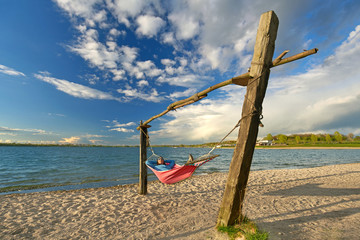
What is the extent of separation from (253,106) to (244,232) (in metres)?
1.72

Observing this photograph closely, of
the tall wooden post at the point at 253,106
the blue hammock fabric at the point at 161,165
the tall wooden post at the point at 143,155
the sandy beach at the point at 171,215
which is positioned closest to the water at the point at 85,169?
the sandy beach at the point at 171,215

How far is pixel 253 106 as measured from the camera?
2.25 meters

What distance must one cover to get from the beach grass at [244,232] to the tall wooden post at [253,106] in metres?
0.22

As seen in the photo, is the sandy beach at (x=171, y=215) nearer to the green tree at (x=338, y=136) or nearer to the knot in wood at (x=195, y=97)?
the knot in wood at (x=195, y=97)

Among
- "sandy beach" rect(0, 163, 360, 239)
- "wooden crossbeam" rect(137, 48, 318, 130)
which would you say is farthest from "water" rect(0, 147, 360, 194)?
"wooden crossbeam" rect(137, 48, 318, 130)

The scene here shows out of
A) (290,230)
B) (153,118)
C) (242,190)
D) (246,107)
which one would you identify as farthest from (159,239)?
(153,118)

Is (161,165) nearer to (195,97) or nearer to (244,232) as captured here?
(195,97)

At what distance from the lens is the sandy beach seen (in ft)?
9.32

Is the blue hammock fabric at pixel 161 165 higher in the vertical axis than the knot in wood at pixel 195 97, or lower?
lower

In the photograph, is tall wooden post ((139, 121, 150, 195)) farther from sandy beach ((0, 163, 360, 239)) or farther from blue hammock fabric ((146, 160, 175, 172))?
sandy beach ((0, 163, 360, 239))

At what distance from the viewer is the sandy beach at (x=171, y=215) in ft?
9.32

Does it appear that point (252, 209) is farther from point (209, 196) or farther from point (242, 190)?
point (242, 190)

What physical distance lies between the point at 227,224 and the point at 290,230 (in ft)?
3.82

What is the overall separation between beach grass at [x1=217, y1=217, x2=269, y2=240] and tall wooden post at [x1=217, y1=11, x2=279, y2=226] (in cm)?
22
